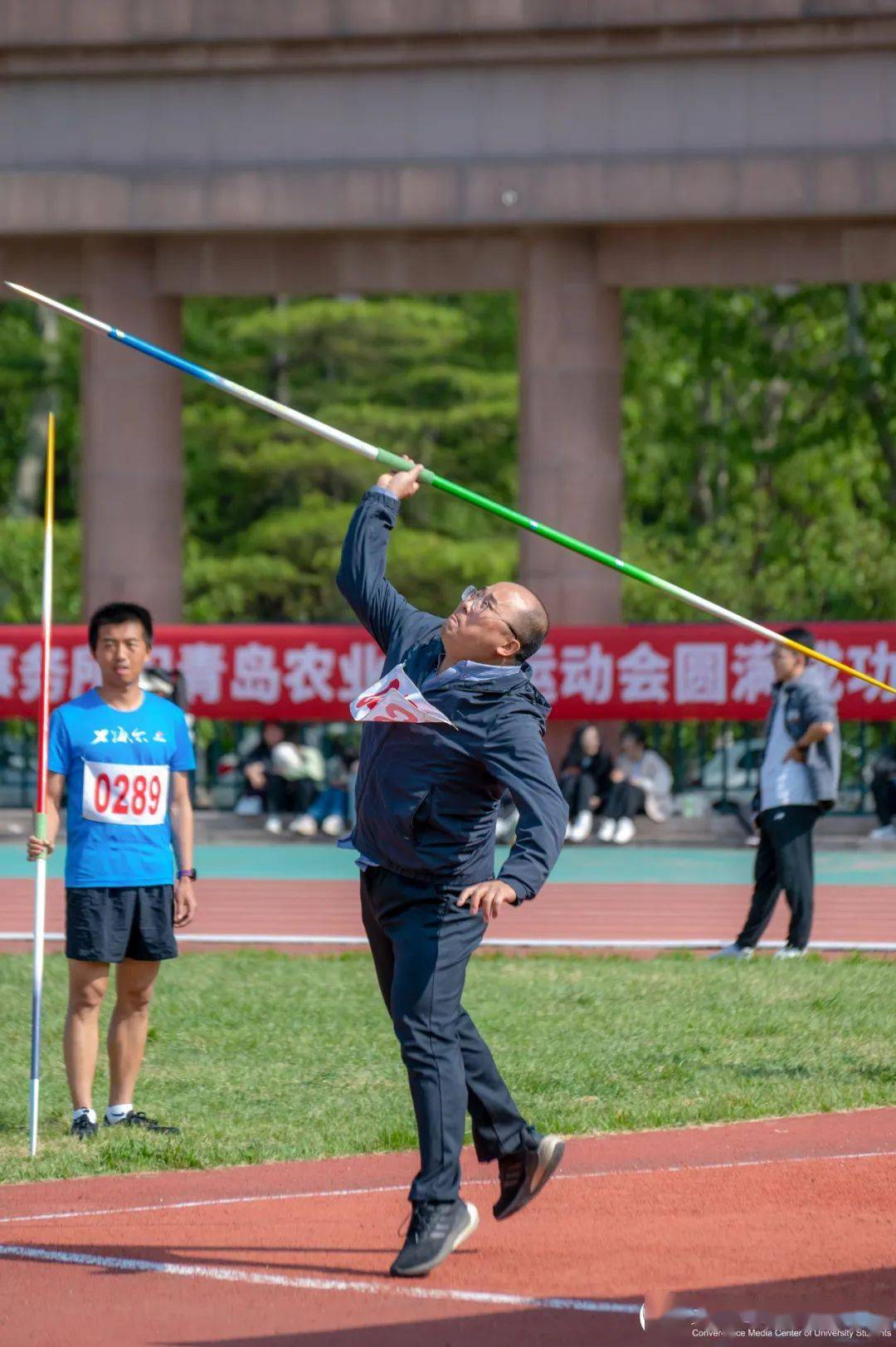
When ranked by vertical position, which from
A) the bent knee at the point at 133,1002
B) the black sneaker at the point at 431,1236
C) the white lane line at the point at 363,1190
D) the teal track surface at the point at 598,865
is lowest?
the teal track surface at the point at 598,865

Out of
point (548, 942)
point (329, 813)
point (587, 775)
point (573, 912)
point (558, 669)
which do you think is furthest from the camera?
point (558, 669)

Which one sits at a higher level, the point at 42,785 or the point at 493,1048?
the point at 42,785

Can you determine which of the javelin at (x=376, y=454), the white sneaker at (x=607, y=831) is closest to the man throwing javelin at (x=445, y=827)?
the javelin at (x=376, y=454)

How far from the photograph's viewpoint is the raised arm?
637 cm

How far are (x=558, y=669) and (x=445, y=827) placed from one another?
17941 millimetres

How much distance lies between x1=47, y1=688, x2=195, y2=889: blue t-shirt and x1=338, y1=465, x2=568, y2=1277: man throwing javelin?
1.97m

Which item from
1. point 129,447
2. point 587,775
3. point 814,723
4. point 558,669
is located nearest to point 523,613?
point 814,723

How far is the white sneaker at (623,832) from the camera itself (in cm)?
2227

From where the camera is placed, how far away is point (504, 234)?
82.8ft

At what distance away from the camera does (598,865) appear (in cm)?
2030

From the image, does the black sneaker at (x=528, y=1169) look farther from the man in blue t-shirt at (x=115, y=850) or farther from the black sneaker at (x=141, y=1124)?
the man in blue t-shirt at (x=115, y=850)

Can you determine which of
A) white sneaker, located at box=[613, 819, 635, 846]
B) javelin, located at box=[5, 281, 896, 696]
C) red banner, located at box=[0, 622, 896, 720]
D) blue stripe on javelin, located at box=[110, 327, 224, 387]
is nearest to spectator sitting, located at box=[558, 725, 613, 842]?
white sneaker, located at box=[613, 819, 635, 846]

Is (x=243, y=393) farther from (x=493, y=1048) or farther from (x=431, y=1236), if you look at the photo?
(x=493, y=1048)

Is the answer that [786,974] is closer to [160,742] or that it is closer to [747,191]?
[160,742]
